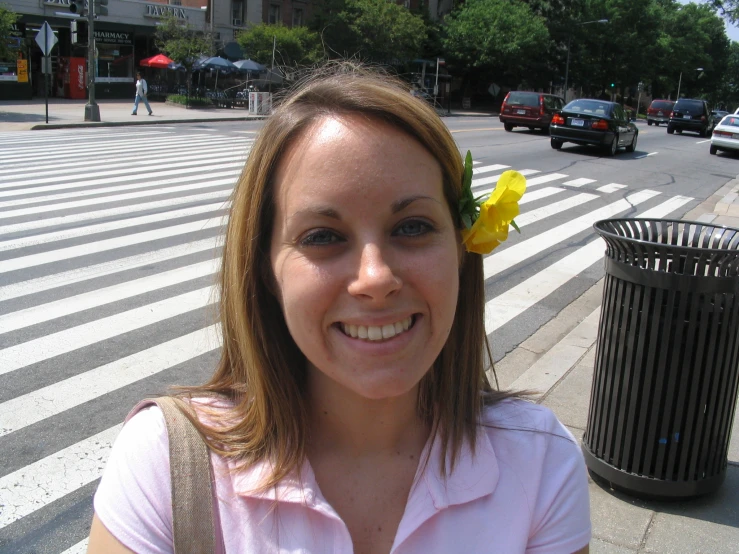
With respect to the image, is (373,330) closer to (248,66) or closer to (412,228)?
(412,228)

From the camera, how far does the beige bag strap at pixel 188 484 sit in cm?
141

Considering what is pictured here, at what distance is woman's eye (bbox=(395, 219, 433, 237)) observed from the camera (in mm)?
1576

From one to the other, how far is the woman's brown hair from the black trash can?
6.35 feet

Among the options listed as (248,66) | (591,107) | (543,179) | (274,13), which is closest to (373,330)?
(543,179)

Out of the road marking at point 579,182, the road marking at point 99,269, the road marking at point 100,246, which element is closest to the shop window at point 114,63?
the road marking at point 579,182

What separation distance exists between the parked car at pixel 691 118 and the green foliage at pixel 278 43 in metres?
18.7

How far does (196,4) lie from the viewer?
4538cm

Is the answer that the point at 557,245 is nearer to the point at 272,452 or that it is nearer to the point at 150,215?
the point at 150,215

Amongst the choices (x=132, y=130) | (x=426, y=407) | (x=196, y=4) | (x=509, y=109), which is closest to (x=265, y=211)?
(x=426, y=407)

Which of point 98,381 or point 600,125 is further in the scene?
point 600,125

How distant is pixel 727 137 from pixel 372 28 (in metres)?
24.0

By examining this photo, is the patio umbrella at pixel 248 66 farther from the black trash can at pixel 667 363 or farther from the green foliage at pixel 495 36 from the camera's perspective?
the black trash can at pixel 667 363

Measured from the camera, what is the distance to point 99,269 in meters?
7.76

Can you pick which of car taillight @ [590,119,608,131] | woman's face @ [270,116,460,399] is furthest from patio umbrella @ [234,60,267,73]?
woman's face @ [270,116,460,399]
